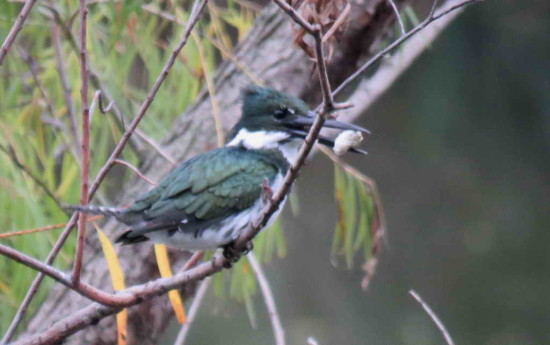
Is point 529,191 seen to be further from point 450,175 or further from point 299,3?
point 299,3

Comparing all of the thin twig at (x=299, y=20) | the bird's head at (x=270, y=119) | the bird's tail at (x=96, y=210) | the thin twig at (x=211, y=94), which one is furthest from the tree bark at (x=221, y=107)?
the thin twig at (x=299, y=20)

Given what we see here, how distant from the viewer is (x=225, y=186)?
2652mm

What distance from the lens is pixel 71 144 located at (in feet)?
12.6

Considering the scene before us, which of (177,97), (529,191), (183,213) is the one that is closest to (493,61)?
(529,191)

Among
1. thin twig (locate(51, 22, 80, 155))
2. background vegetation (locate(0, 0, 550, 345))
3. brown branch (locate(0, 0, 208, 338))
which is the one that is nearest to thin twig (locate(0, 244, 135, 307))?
brown branch (locate(0, 0, 208, 338))

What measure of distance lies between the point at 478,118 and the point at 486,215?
558 mm

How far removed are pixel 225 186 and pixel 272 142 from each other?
198mm

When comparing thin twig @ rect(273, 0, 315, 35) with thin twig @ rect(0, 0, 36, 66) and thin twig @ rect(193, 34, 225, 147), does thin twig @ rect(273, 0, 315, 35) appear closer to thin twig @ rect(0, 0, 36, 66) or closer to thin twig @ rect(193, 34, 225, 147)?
thin twig @ rect(0, 0, 36, 66)

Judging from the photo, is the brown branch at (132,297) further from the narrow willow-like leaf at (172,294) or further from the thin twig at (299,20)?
the thin twig at (299,20)

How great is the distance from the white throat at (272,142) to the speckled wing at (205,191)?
0.08 ft

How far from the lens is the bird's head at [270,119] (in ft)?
8.86

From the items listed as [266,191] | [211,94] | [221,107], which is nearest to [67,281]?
[266,191]

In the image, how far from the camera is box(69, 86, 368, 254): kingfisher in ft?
8.37

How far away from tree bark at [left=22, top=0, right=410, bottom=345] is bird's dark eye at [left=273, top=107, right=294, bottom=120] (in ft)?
2.28
